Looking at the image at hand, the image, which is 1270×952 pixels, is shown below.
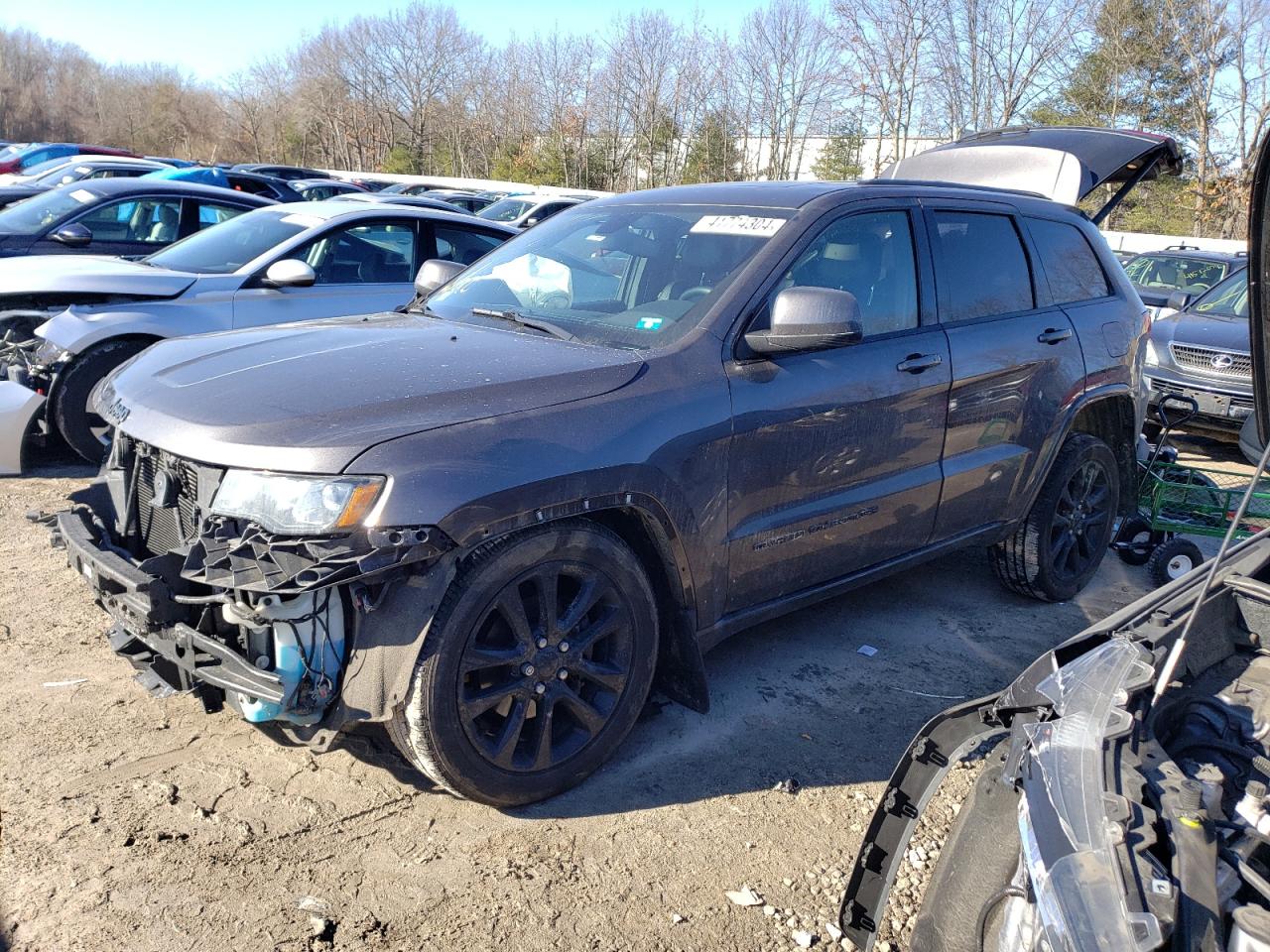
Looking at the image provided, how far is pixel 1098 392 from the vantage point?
5.02 m

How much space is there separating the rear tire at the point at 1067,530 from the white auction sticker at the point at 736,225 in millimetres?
2113

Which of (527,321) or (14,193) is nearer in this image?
(527,321)

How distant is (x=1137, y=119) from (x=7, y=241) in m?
28.8

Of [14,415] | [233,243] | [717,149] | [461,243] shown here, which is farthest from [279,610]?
[717,149]

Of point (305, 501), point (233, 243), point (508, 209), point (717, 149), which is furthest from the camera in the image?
point (717, 149)

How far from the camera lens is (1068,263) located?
199 inches

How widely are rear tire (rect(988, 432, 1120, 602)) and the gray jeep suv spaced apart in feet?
0.61

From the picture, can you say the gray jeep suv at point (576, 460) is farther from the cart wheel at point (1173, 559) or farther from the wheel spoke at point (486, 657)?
the cart wheel at point (1173, 559)

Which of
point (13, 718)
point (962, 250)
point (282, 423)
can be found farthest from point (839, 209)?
point (13, 718)

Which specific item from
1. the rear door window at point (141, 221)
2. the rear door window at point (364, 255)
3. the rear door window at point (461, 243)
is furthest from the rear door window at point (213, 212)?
the rear door window at point (461, 243)

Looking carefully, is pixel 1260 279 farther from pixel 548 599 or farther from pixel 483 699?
pixel 483 699

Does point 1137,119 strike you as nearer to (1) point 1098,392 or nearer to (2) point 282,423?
(1) point 1098,392

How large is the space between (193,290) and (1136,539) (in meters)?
5.95

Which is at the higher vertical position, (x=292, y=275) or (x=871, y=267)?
(x=871, y=267)
